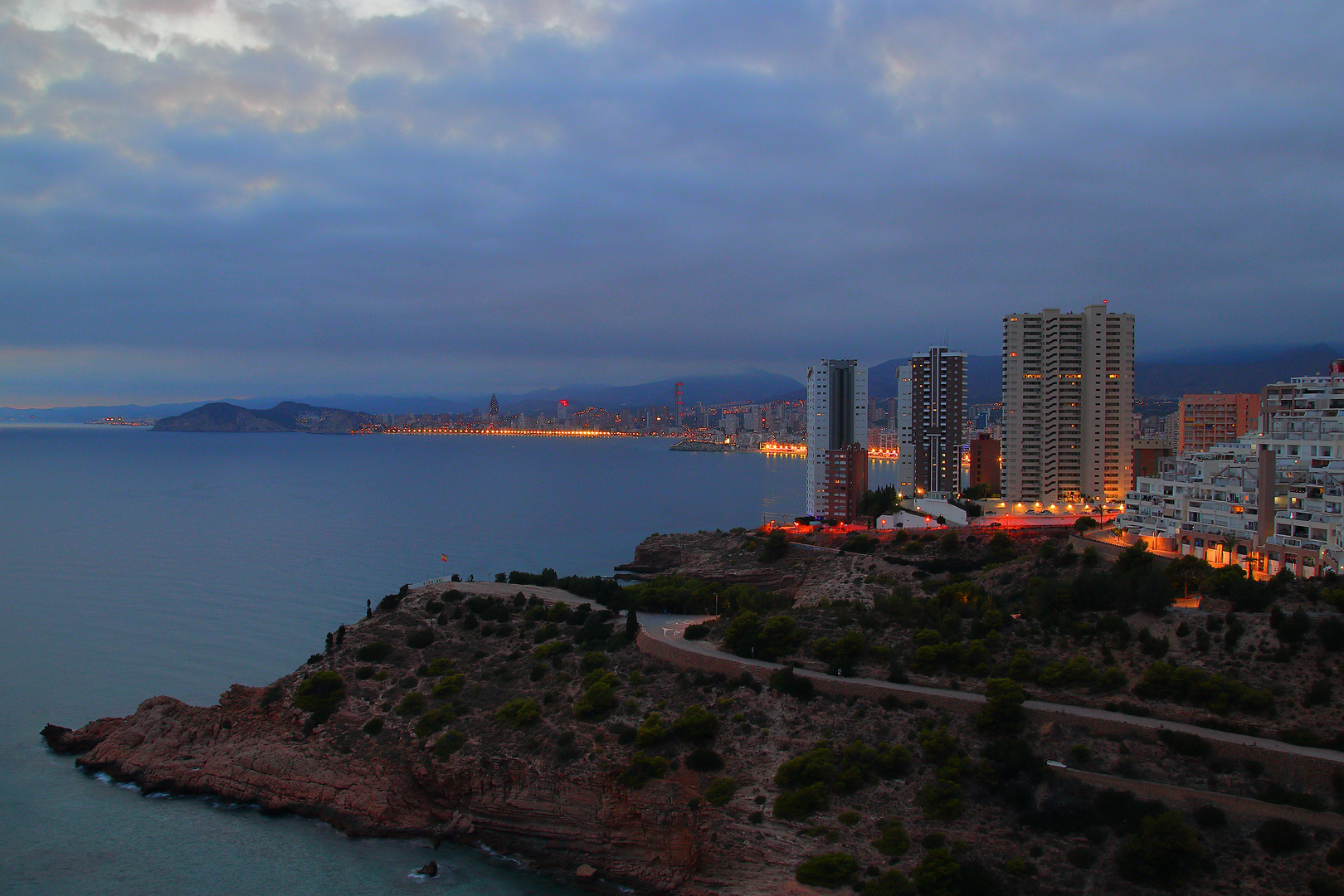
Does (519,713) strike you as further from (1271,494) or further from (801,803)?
(1271,494)

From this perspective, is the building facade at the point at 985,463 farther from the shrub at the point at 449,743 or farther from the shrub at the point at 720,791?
the shrub at the point at 449,743

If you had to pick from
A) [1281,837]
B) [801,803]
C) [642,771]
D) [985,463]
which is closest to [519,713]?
[642,771]

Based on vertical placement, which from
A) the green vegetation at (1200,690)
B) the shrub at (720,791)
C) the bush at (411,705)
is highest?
the green vegetation at (1200,690)

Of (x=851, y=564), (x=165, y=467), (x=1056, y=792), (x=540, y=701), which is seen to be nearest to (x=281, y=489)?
(x=165, y=467)

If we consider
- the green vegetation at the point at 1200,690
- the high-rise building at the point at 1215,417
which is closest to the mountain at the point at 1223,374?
the high-rise building at the point at 1215,417

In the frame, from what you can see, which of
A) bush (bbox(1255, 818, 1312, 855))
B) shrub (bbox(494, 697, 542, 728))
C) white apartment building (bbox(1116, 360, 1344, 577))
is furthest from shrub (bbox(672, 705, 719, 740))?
white apartment building (bbox(1116, 360, 1344, 577))

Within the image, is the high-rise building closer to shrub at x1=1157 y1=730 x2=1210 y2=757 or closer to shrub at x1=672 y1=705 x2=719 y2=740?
shrub at x1=1157 y1=730 x2=1210 y2=757

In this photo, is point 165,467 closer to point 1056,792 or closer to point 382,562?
point 382,562
